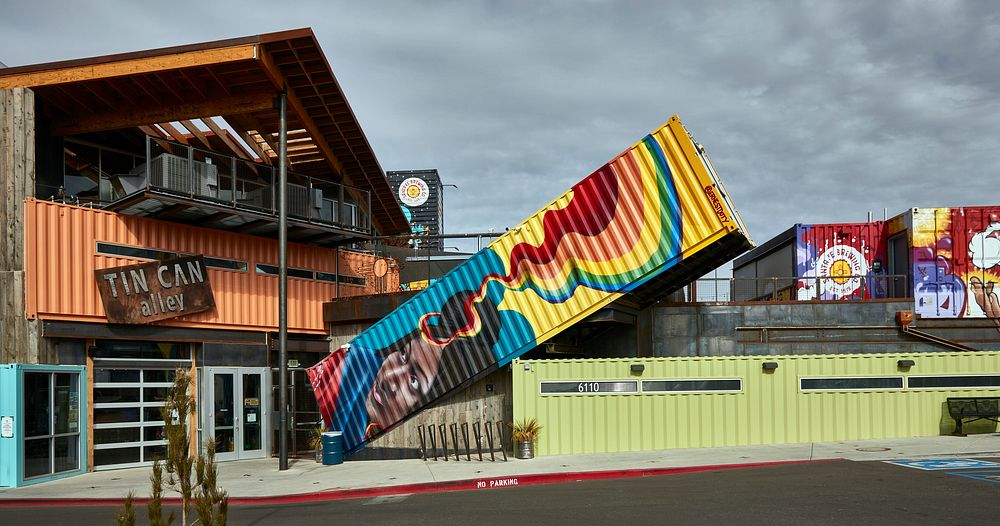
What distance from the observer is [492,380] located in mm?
20750

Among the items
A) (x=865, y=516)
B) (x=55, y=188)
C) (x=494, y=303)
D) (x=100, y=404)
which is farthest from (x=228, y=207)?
(x=865, y=516)

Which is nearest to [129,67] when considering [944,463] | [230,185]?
[230,185]

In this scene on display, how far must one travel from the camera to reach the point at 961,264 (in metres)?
25.9

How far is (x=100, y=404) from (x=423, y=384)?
7.66 metres

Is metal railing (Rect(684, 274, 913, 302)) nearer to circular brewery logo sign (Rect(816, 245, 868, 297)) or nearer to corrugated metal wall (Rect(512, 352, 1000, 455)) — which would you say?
circular brewery logo sign (Rect(816, 245, 868, 297))

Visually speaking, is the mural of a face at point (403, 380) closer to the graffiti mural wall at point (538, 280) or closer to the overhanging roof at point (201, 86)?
the graffiti mural wall at point (538, 280)

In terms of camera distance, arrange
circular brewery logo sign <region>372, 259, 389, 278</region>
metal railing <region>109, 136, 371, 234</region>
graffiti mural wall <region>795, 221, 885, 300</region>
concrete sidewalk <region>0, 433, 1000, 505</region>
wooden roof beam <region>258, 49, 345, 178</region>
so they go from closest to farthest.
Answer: concrete sidewalk <region>0, 433, 1000, 505</region>
metal railing <region>109, 136, 371, 234</region>
wooden roof beam <region>258, 49, 345, 178</region>
circular brewery logo sign <region>372, 259, 389, 278</region>
graffiti mural wall <region>795, 221, 885, 300</region>

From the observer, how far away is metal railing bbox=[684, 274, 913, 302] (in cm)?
2480

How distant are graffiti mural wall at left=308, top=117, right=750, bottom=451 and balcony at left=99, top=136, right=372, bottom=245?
14.0 ft

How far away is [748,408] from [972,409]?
487 cm

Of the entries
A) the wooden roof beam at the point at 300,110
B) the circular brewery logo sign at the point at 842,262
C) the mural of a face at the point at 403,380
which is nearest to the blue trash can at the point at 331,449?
the mural of a face at the point at 403,380

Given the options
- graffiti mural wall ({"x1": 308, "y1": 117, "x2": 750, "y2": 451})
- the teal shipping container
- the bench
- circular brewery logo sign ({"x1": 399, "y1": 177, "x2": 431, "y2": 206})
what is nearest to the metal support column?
graffiti mural wall ({"x1": 308, "y1": 117, "x2": 750, "y2": 451})

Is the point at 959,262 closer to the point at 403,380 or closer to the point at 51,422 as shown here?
the point at 403,380

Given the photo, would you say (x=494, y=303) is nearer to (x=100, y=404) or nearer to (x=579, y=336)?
(x=579, y=336)
